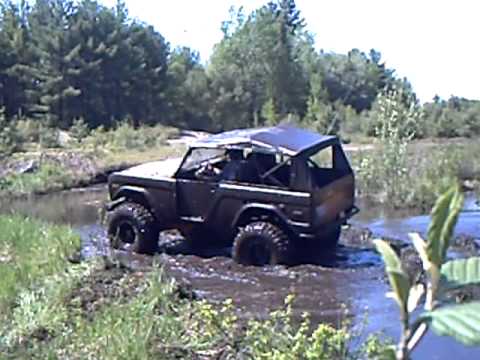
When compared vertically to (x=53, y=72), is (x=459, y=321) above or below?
below

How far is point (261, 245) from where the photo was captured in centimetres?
1092

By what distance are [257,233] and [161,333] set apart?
4.00 meters

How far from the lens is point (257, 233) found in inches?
429

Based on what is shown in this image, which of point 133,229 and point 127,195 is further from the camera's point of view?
point 127,195

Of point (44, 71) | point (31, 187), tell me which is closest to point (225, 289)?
point (31, 187)

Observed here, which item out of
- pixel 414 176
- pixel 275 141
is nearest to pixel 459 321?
pixel 275 141

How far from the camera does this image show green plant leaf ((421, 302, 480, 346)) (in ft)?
3.66

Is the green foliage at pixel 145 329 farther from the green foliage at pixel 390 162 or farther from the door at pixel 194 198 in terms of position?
→ the green foliage at pixel 390 162

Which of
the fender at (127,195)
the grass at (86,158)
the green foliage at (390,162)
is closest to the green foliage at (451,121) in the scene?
the grass at (86,158)

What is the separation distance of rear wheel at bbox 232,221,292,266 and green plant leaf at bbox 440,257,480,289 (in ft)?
31.2

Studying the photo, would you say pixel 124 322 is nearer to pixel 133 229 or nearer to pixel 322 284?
pixel 322 284

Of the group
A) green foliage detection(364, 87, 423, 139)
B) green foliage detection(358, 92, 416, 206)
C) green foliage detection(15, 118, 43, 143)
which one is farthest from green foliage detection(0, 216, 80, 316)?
green foliage detection(15, 118, 43, 143)

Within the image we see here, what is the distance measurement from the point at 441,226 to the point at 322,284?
29.9ft

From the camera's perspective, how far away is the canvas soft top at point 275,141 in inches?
444
